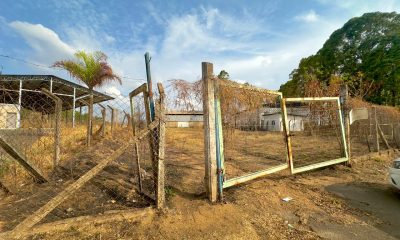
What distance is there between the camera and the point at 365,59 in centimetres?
3048

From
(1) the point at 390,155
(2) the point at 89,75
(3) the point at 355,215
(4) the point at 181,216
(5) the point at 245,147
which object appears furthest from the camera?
(2) the point at 89,75

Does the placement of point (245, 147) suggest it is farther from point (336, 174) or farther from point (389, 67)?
point (389, 67)

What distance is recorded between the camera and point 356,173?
648 centimetres

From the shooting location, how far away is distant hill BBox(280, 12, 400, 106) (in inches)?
1046

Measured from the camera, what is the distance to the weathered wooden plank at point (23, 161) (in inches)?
144

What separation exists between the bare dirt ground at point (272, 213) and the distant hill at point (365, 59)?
21.2 meters

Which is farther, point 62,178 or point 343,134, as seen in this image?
point 343,134

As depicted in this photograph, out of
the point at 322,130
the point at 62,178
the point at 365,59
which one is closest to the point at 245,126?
the point at 322,130

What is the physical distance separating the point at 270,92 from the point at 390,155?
722 cm

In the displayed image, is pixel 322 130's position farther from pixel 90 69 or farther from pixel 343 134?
pixel 90 69

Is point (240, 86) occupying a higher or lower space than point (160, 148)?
higher

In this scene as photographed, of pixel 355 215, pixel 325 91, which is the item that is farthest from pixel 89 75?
pixel 355 215

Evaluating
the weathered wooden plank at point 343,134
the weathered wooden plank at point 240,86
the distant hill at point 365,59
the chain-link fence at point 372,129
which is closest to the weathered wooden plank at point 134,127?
the weathered wooden plank at point 240,86

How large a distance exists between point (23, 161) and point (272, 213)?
4.25m
